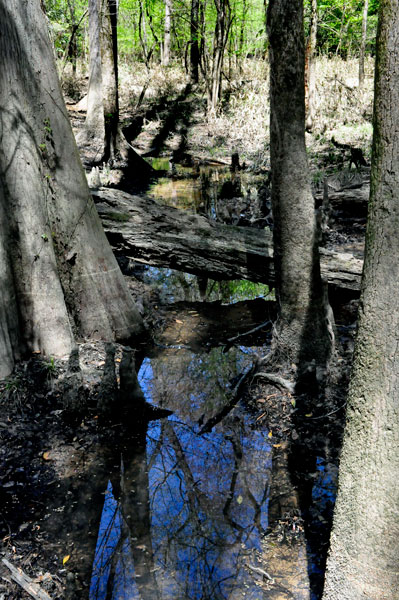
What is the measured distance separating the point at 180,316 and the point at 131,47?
2935 cm

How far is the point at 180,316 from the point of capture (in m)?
7.84

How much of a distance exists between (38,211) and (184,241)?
8.84 feet

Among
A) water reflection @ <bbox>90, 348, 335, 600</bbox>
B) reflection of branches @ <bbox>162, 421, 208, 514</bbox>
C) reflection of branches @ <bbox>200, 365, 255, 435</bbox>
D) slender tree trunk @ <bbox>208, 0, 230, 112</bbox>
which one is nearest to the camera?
water reflection @ <bbox>90, 348, 335, 600</bbox>

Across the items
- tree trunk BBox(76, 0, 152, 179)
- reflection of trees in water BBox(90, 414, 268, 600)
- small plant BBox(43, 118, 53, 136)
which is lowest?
reflection of trees in water BBox(90, 414, 268, 600)

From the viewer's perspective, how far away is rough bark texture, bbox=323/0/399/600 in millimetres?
2281

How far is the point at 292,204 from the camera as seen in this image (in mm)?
5121

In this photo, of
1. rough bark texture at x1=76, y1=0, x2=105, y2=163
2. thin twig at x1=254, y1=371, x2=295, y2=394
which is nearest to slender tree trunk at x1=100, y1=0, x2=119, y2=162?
rough bark texture at x1=76, y1=0, x2=105, y2=163

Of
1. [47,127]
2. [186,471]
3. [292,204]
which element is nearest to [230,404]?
[186,471]

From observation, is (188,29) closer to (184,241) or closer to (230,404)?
(184,241)

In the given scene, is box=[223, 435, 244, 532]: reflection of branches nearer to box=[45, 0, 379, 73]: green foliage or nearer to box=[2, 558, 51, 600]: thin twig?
box=[2, 558, 51, 600]: thin twig

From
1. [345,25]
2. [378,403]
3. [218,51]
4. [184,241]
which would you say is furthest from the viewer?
[345,25]

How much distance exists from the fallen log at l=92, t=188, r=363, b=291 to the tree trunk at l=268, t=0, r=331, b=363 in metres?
2.05

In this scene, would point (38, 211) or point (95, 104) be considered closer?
point (38, 211)

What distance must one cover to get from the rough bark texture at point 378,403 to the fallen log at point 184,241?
197 inches
